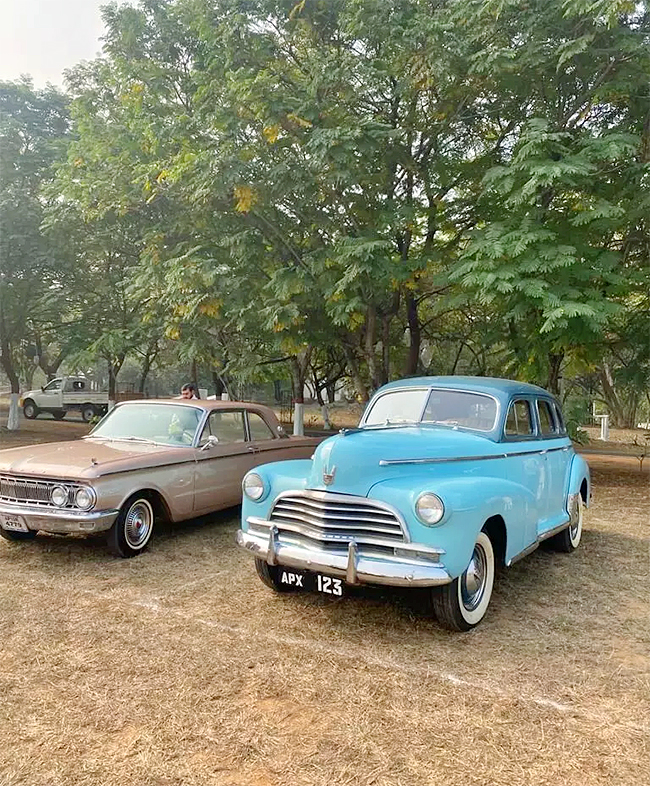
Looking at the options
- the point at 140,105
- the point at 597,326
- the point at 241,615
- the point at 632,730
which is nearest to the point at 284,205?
the point at 140,105

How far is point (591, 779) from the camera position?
8.70 ft

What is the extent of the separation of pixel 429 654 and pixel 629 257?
916cm

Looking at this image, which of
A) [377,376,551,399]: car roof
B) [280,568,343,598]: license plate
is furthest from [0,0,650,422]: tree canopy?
[280,568,343,598]: license plate

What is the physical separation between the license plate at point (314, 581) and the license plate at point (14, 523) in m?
2.61

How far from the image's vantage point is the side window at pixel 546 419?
585 cm

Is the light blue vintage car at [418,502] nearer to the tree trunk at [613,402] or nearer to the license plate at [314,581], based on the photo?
the license plate at [314,581]

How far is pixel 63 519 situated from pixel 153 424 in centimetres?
177

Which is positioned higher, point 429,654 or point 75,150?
point 75,150

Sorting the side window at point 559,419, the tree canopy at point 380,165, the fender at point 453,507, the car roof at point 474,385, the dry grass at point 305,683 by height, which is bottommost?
the dry grass at point 305,683

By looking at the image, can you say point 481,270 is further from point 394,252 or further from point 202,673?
point 202,673

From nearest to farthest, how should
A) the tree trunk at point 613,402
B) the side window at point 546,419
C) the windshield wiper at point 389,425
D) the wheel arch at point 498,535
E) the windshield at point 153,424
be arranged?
Answer: the wheel arch at point 498,535, the windshield wiper at point 389,425, the side window at point 546,419, the windshield at point 153,424, the tree trunk at point 613,402

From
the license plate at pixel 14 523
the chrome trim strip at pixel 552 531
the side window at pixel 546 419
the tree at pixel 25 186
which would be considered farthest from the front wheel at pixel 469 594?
the tree at pixel 25 186

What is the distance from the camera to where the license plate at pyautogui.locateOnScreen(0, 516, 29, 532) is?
5559 mm

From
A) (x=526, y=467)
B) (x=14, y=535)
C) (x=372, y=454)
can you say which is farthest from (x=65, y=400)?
(x=372, y=454)
